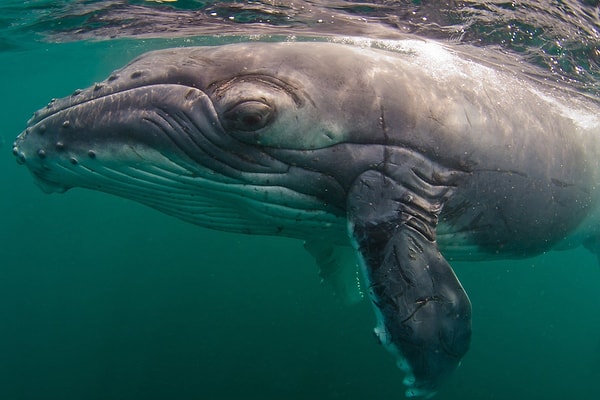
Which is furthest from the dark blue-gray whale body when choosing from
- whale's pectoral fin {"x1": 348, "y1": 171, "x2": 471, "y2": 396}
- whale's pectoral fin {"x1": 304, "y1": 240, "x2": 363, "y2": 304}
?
whale's pectoral fin {"x1": 304, "y1": 240, "x2": 363, "y2": 304}

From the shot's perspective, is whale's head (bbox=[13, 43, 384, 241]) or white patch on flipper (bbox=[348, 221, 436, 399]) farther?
whale's head (bbox=[13, 43, 384, 241])

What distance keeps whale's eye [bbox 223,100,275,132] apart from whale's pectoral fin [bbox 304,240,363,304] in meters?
5.24

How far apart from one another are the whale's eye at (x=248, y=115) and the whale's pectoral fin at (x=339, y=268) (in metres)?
5.24

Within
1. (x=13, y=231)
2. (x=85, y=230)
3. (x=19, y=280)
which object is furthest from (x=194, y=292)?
(x=13, y=231)

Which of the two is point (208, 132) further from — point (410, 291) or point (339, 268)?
point (339, 268)

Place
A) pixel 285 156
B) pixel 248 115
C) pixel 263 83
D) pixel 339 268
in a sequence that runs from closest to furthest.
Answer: pixel 248 115 < pixel 263 83 < pixel 285 156 < pixel 339 268

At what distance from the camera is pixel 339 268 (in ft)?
34.8

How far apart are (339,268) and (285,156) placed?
628 cm

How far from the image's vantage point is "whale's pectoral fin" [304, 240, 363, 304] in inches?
388

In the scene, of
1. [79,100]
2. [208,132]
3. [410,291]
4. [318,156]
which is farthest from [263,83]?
[410,291]

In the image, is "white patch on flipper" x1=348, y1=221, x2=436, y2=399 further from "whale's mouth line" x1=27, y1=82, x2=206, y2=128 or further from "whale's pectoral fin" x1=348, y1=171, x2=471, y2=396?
"whale's mouth line" x1=27, y1=82, x2=206, y2=128

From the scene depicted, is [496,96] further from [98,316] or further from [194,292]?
[98,316]

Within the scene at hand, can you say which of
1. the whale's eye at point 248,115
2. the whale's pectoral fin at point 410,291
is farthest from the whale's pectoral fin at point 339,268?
the whale's eye at point 248,115

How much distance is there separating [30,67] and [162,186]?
48.2 metres
